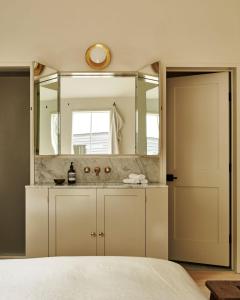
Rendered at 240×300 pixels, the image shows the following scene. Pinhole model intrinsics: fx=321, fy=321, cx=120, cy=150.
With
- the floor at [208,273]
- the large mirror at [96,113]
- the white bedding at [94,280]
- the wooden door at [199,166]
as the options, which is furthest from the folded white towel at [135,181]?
the white bedding at [94,280]

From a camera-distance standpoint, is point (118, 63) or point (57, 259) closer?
point (57, 259)

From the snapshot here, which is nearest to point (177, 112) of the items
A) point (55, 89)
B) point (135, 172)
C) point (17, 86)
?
point (135, 172)

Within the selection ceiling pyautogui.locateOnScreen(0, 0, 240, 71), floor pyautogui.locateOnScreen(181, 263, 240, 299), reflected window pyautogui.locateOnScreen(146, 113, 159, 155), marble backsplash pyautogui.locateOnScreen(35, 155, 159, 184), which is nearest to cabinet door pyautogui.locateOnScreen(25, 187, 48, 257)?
marble backsplash pyautogui.locateOnScreen(35, 155, 159, 184)

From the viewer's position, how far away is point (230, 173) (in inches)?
134

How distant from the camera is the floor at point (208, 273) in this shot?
10.2 feet

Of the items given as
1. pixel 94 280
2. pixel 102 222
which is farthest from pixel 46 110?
pixel 94 280

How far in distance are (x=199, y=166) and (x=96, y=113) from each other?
1.26 meters

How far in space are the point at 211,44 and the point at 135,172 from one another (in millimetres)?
1538

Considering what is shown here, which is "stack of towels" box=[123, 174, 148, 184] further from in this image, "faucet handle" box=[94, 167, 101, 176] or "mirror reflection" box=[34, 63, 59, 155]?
"mirror reflection" box=[34, 63, 59, 155]

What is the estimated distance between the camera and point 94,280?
1.24 meters

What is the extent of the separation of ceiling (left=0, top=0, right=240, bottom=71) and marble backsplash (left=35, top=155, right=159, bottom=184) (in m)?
0.94

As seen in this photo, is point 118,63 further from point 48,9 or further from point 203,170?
point 203,170

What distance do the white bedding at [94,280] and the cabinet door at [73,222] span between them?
4.67 ft

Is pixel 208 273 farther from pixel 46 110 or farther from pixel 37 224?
pixel 46 110
